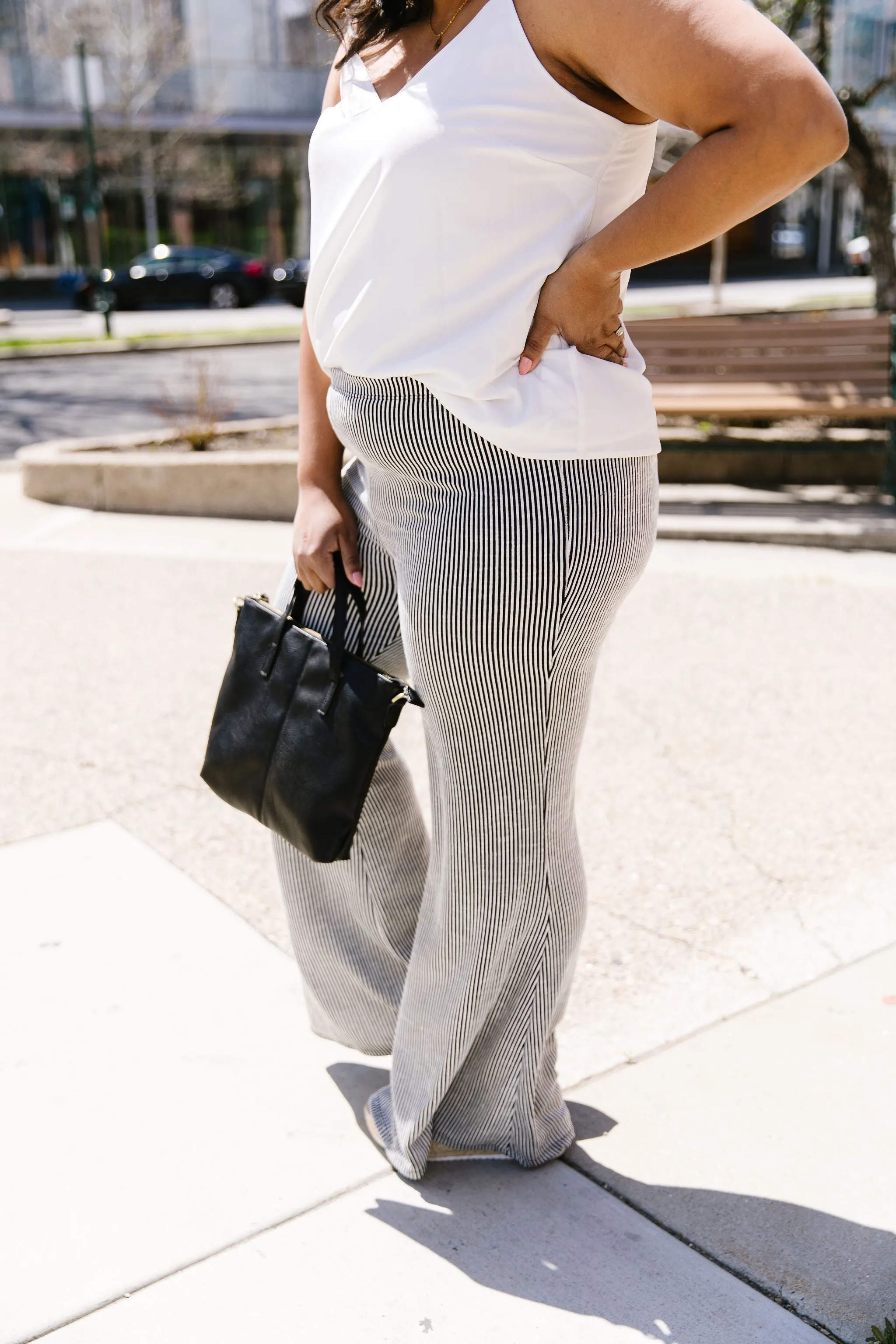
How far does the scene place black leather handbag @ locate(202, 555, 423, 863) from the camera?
193 cm

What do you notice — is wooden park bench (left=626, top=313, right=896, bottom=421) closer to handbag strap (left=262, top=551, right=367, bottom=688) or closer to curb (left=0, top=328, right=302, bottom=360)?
handbag strap (left=262, top=551, right=367, bottom=688)

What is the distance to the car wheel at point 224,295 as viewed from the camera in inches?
1175

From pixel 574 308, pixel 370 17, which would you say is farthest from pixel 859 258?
pixel 574 308

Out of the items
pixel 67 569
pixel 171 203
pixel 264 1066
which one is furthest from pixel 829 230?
pixel 264 1066

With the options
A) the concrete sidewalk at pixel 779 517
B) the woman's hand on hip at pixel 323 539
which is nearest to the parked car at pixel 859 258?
the concrete sidewalk at pixel 779 517

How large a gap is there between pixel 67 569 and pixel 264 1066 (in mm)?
4080

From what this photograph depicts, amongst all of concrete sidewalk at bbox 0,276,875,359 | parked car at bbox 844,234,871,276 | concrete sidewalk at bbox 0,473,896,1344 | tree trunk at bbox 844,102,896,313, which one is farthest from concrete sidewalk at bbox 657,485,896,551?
parked car at bbox 844,234,871,276

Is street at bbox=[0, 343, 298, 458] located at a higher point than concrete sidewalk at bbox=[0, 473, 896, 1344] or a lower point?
higher

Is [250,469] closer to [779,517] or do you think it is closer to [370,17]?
[779,517]

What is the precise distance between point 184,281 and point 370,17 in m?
29.4

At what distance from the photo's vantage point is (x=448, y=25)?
1697mm

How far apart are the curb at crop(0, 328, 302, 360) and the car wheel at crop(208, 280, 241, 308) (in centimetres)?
823

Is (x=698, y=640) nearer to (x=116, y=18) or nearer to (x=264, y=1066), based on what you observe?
(x=264, y=1066)

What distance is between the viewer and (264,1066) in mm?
2424
